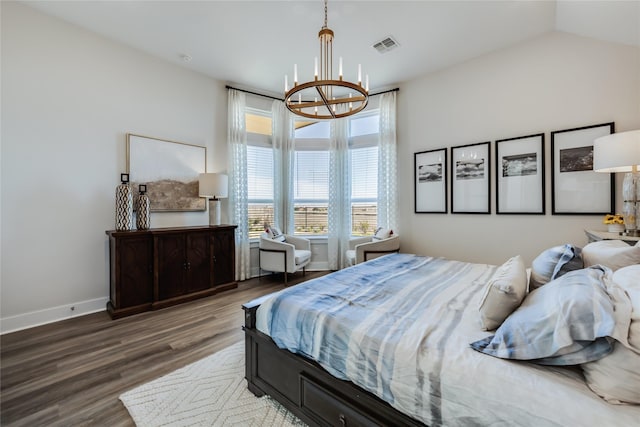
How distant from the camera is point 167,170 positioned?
386 cm

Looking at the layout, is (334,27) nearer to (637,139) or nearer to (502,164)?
(502,164)

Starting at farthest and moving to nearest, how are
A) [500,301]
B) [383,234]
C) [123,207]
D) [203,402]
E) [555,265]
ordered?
[383,234] → [123,207] → [203,402] → [555,265] → [500,301]

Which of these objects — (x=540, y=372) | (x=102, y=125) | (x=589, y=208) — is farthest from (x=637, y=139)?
(x=102, y=125)

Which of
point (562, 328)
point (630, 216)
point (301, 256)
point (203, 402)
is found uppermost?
point (630, 216)

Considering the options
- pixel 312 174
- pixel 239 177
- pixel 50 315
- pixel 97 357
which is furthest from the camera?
pixel 312 174

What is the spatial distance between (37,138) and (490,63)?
18.6ft

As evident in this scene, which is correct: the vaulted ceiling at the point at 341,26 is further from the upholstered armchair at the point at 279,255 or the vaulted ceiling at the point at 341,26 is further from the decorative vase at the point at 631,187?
the upholstered armchair at the point at 279,255

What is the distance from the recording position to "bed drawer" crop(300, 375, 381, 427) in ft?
4.10

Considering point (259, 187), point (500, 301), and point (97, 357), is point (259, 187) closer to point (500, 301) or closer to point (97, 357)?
point (97, 357)

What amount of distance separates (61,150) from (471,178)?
17.3 feet

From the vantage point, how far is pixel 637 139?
221cm

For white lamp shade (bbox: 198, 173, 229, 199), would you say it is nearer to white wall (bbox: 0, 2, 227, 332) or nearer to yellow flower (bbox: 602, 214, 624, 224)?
white wall (bbox: 0, 2, 227, 332)

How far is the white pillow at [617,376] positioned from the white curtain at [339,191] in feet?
13.8

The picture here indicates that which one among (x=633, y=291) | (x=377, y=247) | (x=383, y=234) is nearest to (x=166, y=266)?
(x=377, y=247)
